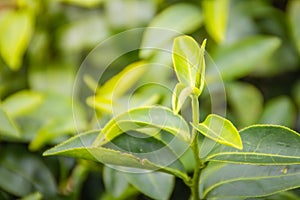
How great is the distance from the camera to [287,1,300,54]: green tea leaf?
3.86 feet

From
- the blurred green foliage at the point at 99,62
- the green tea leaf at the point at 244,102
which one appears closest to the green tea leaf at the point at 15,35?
the blurred green foliage at the point at 99,62

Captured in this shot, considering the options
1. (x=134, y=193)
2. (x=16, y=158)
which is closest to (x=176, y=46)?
(x=134, y=193)

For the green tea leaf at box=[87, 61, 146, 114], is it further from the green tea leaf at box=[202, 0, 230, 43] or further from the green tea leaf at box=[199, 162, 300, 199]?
the green tea leaf at box=[199, 162, 300, 199]

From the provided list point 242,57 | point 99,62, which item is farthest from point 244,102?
point 99,62

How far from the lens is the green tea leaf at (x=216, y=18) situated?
1.13m

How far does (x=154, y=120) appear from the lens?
736 millimetres

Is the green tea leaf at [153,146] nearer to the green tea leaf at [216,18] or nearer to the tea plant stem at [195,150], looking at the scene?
the tea plant stem at [195,150]

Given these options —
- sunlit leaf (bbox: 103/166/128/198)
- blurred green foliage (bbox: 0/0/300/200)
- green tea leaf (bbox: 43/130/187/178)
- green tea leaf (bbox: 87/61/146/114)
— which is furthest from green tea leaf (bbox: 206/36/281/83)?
green tea leaf (bbox: 43/130/187/178)

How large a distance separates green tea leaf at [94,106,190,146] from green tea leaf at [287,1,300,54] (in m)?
0.52

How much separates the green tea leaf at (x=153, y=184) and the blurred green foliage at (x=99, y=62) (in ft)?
0.28

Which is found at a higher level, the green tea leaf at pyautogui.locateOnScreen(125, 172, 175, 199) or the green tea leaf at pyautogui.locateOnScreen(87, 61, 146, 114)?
the green tea leaf at pyautogui.locateOnScreen(87, 61, 146, 114)

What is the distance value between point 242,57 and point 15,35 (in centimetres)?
49

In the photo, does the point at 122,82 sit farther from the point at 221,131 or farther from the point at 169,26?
the point at 221,131

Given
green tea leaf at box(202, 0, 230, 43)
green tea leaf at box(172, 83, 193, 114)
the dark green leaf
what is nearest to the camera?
green tea leaf at box(172, 83, 193, 114)
